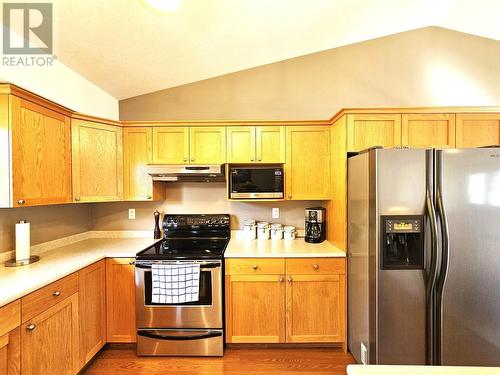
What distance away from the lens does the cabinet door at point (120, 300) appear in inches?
83.8

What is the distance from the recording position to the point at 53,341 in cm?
157

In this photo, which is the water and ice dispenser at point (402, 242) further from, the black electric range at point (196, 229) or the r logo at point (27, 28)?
the r logo at point (27, 28)

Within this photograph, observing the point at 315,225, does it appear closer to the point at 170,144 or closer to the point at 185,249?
the point at 185,249

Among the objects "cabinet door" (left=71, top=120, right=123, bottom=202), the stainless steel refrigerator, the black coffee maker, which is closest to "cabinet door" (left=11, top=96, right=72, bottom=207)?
"cabinet door" (left=71, top=120, right=123, bottom=202)

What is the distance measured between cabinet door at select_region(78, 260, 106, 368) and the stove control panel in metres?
0.81

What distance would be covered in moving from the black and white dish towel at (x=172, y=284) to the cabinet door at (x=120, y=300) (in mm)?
253

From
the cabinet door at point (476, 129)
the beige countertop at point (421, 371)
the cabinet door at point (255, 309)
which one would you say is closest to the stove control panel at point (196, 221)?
the cabinet door at point (255, 309)

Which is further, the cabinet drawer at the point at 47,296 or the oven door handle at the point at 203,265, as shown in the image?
the oven door handle at the point at 203,265

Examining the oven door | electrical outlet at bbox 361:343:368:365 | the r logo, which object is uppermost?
the r logo

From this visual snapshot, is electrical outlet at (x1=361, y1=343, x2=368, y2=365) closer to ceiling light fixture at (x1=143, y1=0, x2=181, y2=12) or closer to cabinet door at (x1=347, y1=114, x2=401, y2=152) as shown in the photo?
cabinet door at (x1=347, y1=114, x2=401, y2=152)

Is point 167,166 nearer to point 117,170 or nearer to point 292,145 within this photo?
point 117,170

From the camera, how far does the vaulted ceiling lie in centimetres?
181

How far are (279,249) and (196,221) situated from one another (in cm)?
104

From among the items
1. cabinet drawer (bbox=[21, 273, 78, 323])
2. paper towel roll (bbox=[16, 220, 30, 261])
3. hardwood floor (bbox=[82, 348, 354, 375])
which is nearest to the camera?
cabinet drawer (bbox=[21, 273, 78, 323])
